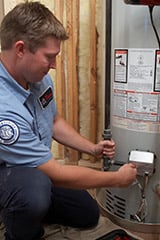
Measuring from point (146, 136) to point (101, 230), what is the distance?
0.44m

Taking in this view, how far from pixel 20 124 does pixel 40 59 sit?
0.21 metres

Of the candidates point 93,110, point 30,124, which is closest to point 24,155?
point 30,124

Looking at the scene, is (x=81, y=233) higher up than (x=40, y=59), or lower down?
lower down

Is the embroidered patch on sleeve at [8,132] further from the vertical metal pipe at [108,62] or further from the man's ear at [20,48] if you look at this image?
the vertical metal pipe at [108,62]

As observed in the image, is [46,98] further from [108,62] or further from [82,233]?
[82,233]

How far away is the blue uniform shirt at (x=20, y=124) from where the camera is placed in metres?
0.88

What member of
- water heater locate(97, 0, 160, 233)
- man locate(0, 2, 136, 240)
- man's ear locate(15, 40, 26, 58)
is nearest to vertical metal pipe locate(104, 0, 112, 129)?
water heater locate(97, 0, 160, 233)

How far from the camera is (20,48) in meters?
0.91

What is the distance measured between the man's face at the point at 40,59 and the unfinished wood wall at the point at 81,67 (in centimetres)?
62

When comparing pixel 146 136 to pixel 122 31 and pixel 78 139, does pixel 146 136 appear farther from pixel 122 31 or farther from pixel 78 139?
pixel 122 31

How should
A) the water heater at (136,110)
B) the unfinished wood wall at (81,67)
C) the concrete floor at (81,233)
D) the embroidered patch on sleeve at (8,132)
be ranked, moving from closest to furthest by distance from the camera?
the embroidered patch on sleeve at (8,132) → the water heater at (136,110) → the concrete floor at (81,233) → the unfinished wood wall at (81,67)

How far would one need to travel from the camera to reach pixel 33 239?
1094mm

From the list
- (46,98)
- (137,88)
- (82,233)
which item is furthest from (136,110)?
(82,233)

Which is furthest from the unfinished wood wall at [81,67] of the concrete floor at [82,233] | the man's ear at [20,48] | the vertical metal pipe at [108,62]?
the man's ear at [20,48]
